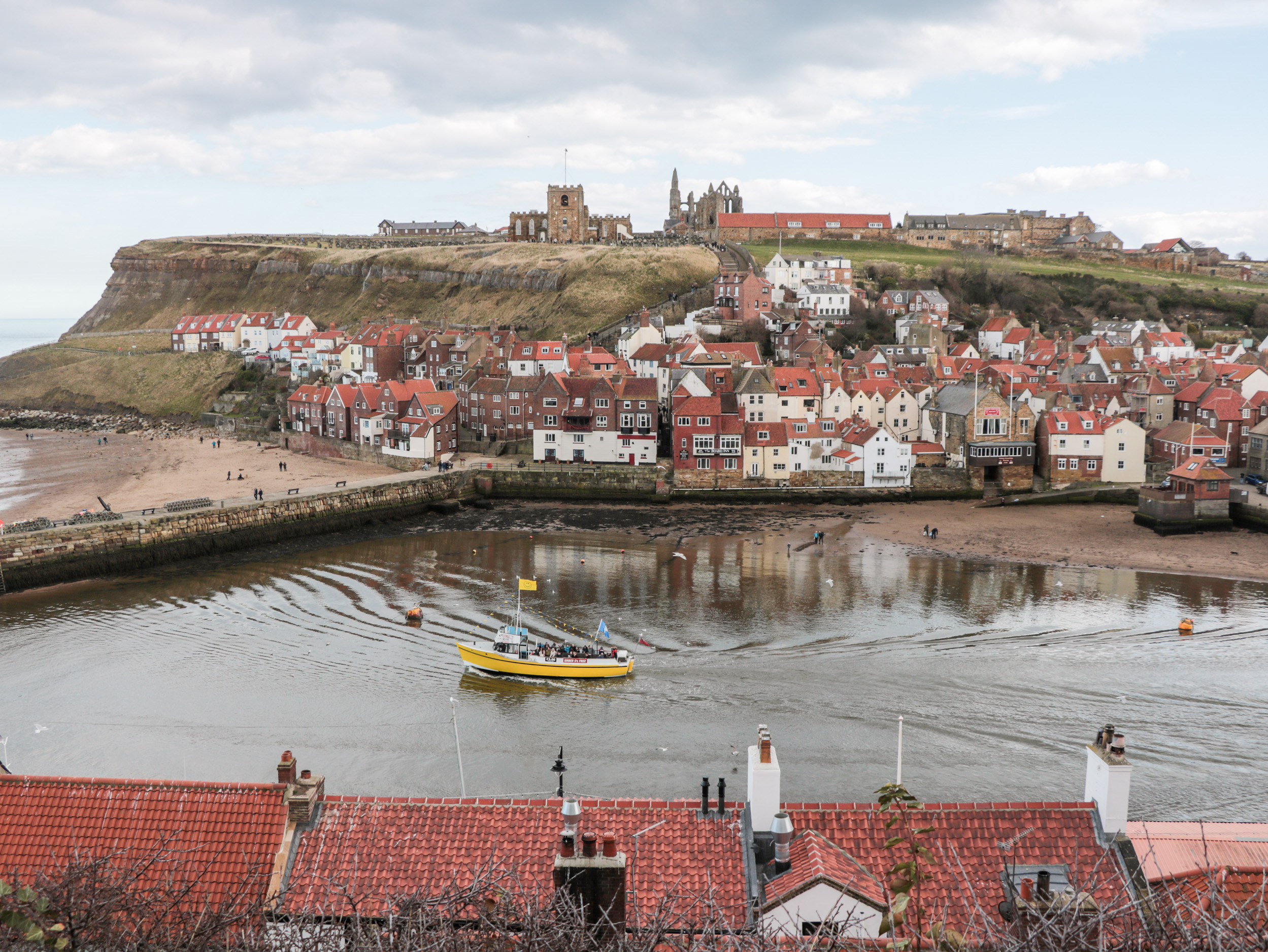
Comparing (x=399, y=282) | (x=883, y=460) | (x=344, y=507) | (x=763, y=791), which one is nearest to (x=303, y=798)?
(x=763, y=791)

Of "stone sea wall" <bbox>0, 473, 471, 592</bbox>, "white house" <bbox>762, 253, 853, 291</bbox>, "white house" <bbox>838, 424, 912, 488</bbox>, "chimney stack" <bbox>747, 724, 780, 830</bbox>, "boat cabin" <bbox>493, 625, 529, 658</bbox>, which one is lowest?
"boat cabin" <bbox>493, 625, 529, 658</bbox>

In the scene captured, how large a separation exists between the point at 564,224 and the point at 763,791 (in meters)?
106

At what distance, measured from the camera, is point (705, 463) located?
166ft

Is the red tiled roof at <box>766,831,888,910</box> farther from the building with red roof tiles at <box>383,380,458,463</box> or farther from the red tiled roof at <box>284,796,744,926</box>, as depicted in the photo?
the building with red roof tiles at <box>383,380,458,463</box>

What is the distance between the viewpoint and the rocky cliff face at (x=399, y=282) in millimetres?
88250

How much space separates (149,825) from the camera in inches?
397

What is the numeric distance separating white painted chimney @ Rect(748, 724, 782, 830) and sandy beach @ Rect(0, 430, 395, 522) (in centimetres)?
3929

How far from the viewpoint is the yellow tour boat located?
2472 cm

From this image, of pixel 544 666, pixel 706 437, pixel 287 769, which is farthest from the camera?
pixel 706 437

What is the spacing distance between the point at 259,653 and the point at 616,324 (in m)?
55.0

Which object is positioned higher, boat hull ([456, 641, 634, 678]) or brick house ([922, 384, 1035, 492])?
brick house ([922, 384, 1035, 492])

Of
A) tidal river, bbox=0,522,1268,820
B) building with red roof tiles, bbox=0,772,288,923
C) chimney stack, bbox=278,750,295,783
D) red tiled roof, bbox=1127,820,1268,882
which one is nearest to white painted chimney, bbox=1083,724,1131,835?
red tiled roof, bbox=1127,820,1268,882

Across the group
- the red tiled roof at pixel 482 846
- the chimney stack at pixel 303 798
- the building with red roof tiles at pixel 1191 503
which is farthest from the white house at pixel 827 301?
the chimney stack at pixel 303 798

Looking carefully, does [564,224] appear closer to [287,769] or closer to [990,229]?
[990,229]
